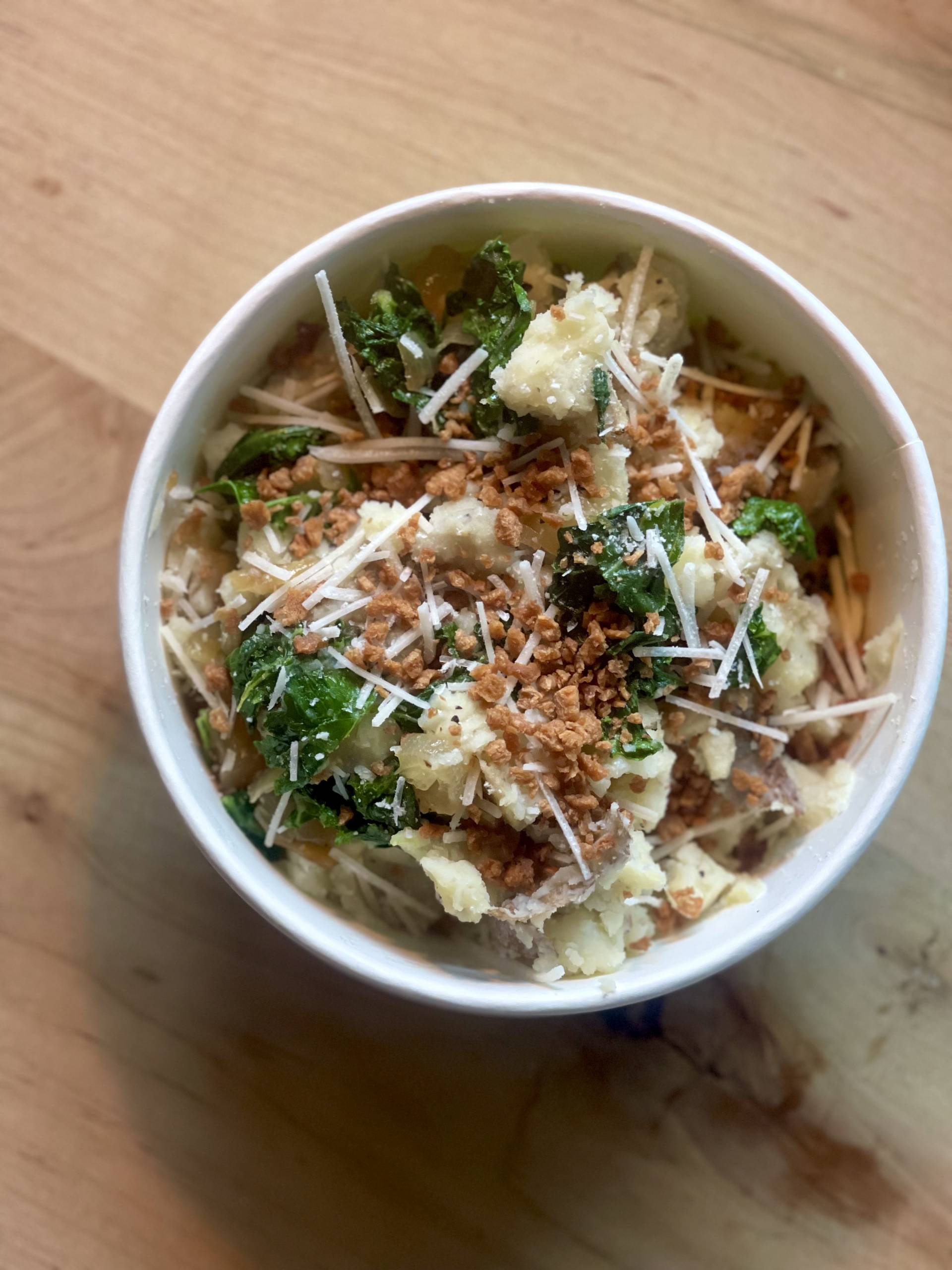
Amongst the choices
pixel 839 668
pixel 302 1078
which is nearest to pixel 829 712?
pixel 839 668

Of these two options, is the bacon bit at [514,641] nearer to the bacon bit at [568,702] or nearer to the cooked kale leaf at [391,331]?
the bacon bit at [568,702]

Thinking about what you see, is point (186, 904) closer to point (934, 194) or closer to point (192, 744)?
point (192, 744)

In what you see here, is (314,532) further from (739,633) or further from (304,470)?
(739,633)

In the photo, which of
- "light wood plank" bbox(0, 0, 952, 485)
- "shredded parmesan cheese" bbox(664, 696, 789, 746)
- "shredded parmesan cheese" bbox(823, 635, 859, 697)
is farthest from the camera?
"light wood plank" bbox(0, 0, 952, 485)

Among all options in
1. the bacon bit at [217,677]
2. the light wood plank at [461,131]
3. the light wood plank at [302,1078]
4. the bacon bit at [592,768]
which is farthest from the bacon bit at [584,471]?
the light wood plank at [302,1078]

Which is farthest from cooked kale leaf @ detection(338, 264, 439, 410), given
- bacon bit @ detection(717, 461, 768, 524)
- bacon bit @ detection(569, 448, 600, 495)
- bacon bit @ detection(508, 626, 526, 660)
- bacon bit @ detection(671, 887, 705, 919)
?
bacon bit @ detection(671, 887, 705, 919)

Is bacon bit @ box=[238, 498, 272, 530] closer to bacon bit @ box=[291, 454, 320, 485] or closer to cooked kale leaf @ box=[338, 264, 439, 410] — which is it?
bacon bit @ box=[291, 454, 320, 485]

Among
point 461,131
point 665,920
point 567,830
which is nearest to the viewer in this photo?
point 567,830
